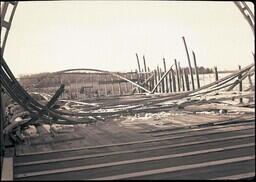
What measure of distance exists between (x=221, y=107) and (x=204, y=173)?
22.7 ft

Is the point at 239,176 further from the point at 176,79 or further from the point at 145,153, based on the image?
the point at 176,79

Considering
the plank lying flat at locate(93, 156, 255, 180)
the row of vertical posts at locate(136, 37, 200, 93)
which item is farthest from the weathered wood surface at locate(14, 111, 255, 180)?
the row of vertical posts at locate(136, 37, 200, 93)

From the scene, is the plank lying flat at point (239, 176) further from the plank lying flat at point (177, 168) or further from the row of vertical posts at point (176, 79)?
the row of vertical posts at point (176, 79)

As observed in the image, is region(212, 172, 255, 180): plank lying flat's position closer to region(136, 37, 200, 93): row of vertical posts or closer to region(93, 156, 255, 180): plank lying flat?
region(93, 156, 255, 180): plank lying flat

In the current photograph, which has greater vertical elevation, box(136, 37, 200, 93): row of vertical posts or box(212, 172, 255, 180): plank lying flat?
box(136, 37, 200, 93): row of vertical posts

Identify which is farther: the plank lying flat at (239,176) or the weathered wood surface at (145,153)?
the weathered wood surface at (145,153)

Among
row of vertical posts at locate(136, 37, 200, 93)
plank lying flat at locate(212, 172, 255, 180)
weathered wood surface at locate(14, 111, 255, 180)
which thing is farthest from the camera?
row of vertical posts at locate(136, 37, 200, 93)

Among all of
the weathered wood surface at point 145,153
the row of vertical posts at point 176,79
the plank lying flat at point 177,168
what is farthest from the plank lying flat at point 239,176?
the row of vertical posts at point 176,79

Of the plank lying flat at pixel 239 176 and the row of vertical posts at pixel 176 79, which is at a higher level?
the row of vertical posts at pixel 176 79

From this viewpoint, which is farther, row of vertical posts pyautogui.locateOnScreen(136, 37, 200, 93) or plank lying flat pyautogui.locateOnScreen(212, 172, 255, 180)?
row of vertical posts pyautogui.locateOnScreen(136, 37, 200, 93)

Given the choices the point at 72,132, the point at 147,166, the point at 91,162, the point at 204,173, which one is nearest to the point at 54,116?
the point at 72,132

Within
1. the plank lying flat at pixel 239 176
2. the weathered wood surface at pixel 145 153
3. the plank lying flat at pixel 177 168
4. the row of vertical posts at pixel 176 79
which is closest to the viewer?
the plank lying flat at pixel 239 176

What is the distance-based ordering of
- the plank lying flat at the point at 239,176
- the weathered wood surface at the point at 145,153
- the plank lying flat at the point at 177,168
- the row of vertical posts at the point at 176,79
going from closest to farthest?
the plank lying flat at the point at 239,176, the plank lying flat at the point at 177,168, the weathered wood surface at the point at 145,153, the row of vertical posts at the point at 176,79

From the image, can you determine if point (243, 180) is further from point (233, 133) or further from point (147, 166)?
point (233, 133)
